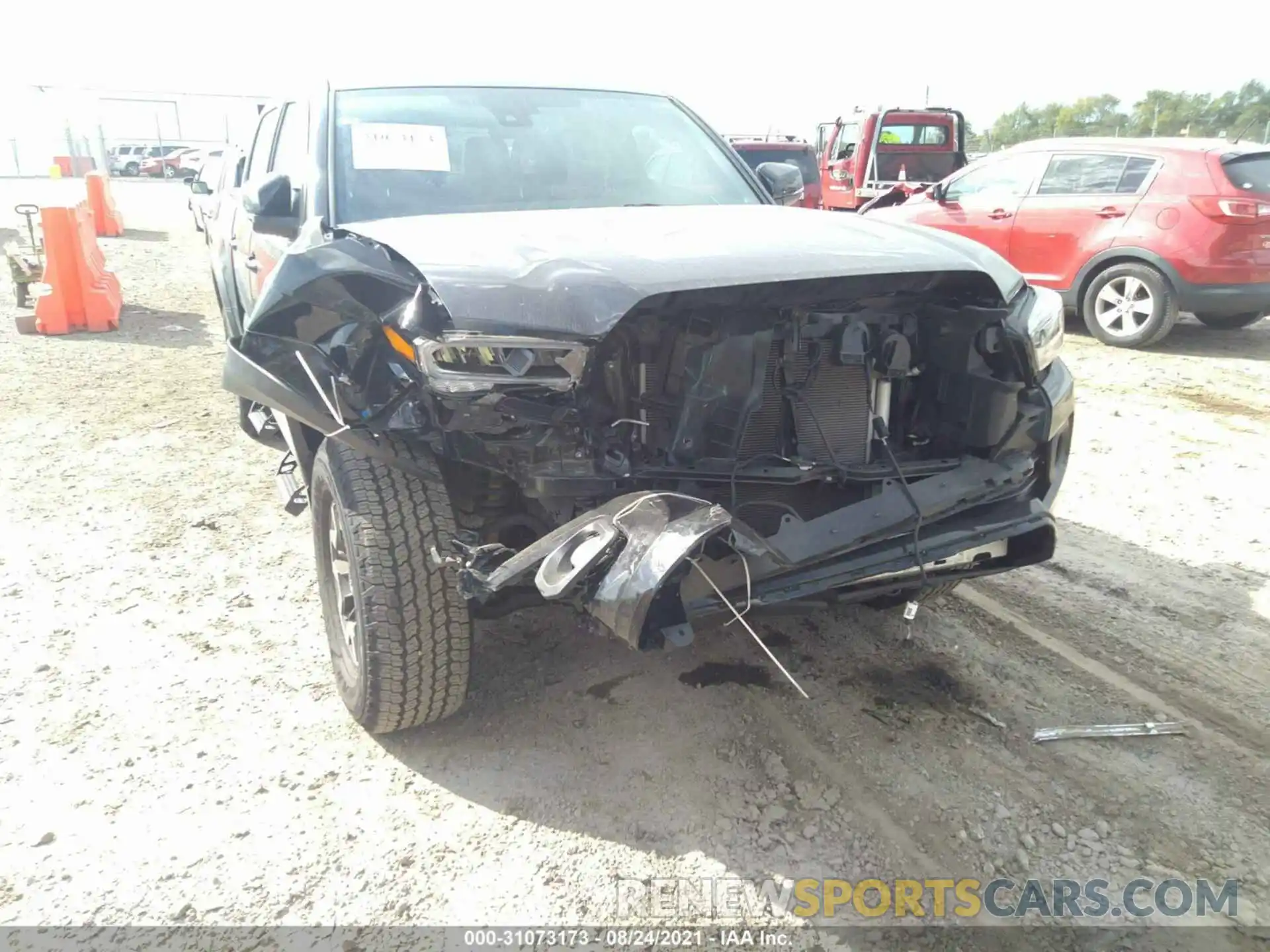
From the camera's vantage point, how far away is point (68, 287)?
27.6 ft

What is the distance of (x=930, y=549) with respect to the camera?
245cm

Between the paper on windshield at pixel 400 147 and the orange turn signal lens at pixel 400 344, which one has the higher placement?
the paper on windshield at pixel 400 147

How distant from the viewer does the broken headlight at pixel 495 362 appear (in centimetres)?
213

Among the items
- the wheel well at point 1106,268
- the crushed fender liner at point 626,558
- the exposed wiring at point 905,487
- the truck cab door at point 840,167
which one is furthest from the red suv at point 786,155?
the crushed fender liner at point 626,558

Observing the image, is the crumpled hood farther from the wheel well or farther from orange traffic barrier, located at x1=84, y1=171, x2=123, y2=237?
orange traffic barrier, located at x1=84, y1=171, x2=123, y2=237

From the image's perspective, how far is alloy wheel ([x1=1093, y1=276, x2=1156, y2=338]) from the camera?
7.57 m

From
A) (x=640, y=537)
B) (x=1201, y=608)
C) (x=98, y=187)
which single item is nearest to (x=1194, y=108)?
(x=98, y=187)

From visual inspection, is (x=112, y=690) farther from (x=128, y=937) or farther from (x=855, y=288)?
(x=855, y=288)

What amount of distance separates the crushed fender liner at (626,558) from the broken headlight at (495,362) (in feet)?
1.12

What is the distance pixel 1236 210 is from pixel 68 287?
9.95 meters

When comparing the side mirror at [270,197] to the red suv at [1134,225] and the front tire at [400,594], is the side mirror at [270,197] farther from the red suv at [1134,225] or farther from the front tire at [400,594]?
the red suv at [1134,225]

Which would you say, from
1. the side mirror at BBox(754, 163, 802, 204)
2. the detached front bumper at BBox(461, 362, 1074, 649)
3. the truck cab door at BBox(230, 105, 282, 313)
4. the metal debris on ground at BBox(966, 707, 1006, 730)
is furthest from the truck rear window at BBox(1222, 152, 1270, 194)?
the truck cab door at BBox(230, 105, 282, 313)

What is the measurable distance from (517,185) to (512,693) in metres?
1.77

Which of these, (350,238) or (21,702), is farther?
(21,702)
